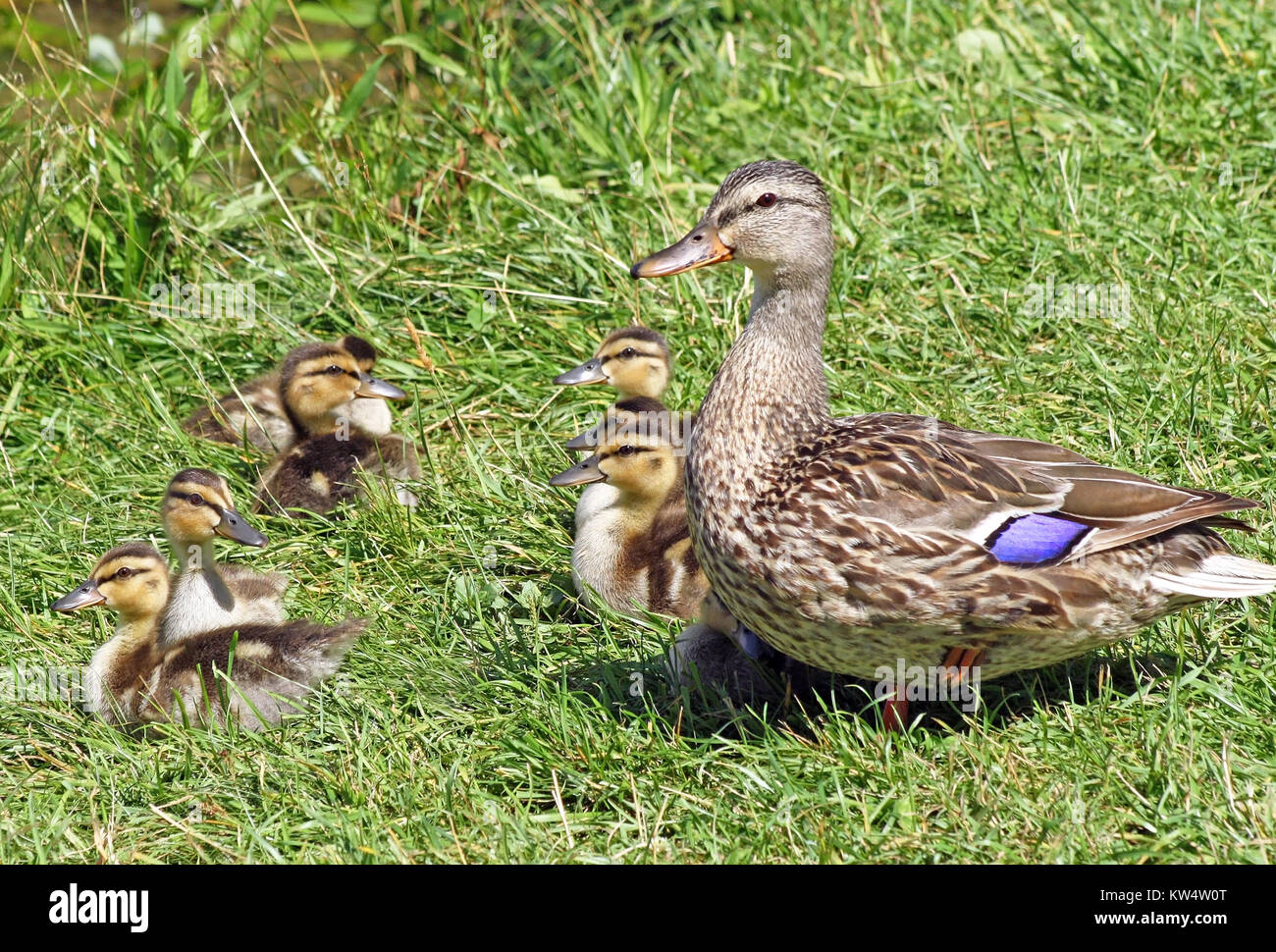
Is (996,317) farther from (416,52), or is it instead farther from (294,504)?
(416,52)

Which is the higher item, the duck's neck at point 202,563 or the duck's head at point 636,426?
the duck's head at point 636,426

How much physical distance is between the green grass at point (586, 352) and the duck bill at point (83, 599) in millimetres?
238

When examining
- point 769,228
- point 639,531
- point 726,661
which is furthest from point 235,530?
point 769,228

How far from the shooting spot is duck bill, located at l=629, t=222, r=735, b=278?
3.86 metres

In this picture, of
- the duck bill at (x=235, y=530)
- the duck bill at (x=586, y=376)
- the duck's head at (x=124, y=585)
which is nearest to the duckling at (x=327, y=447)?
the duck bill at (x=235, y=530)

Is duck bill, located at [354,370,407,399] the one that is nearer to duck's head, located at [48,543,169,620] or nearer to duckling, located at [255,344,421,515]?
duckling, located at [255,344,421,515]

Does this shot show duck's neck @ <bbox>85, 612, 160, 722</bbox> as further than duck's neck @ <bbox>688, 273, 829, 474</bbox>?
Yes

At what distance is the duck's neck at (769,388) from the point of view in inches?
145

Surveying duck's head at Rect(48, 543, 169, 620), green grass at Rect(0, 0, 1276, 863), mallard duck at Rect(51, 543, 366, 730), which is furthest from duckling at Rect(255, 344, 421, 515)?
mallard duck at Rect(51, 543, 366, 730)

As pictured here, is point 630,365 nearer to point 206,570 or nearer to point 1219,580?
point 206,570

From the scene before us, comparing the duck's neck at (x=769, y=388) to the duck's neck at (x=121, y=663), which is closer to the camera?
the duck's neck at (x=769, y=388)

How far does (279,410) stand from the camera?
17.4ft

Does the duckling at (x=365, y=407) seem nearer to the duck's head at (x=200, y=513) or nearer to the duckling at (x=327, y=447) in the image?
the duckling at (x=327, y=447)

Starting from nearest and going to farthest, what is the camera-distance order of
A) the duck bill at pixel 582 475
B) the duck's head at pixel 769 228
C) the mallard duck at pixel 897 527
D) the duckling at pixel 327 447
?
1. the mallard duck at pixel 897 527
2. the duck's head at pixel 769 228
3. the duck bill at pixel 582 475
4. the duckling at pixel 327 447
